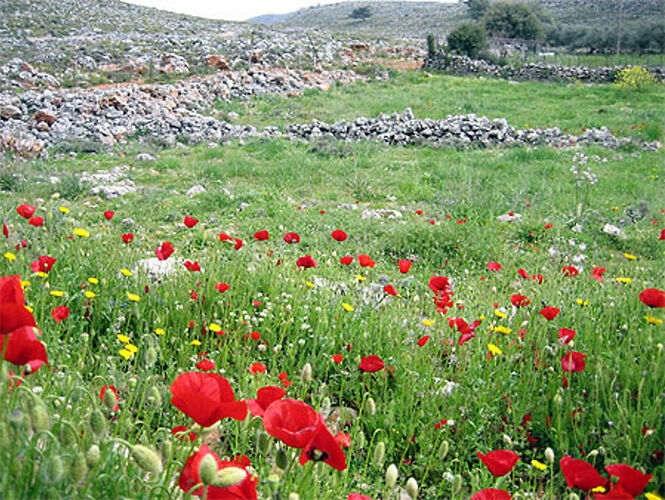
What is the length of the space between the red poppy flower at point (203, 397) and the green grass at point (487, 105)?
41.0ft

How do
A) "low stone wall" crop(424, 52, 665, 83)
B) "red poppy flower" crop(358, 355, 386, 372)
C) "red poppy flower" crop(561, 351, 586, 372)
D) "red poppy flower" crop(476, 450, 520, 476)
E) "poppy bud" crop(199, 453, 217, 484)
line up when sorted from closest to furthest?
1. "poppy bud" crop(199, 453, 217, 484)
2. "red poppy flower" crop(476, 450, 520, 476)
3. "red poppy flower" crop(358, 355, 386, 372)
4. "red poppy flower" crop(561, 351, 586, 372)
5. "low stone wall" crop(424, 52, 665, 83)

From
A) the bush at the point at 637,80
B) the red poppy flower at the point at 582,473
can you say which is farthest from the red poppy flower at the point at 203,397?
the bush at the point at 637,80

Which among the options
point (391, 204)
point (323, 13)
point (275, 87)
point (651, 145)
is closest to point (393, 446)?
point (391, 204)

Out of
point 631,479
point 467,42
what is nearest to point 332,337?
point 631,479

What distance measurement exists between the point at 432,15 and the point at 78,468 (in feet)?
253

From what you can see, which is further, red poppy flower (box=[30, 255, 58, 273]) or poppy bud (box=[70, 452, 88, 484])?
red poppy flower (box=[30, 255, 58, 273])

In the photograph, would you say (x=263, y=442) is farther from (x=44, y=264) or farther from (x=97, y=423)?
(x=44, y=264)

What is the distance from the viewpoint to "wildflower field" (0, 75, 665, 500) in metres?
1.07

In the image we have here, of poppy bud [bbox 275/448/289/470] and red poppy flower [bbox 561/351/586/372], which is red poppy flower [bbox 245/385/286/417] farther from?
red poppy flower [bbox 561/351/586/372]

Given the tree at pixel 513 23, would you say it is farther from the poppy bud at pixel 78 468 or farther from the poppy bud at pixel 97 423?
the poppy bud at pixel 78 468

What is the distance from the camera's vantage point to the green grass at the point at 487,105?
13.2 meters

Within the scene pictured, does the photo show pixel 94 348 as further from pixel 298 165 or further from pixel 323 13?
pixel 323 13

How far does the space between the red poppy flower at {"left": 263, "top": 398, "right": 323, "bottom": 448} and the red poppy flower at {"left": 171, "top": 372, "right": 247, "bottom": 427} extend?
0.08 m

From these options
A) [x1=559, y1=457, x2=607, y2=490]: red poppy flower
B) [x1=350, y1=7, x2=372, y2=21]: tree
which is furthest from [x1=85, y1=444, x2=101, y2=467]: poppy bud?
[x1=350, y1=7, x2=372, y2=21]: tree
